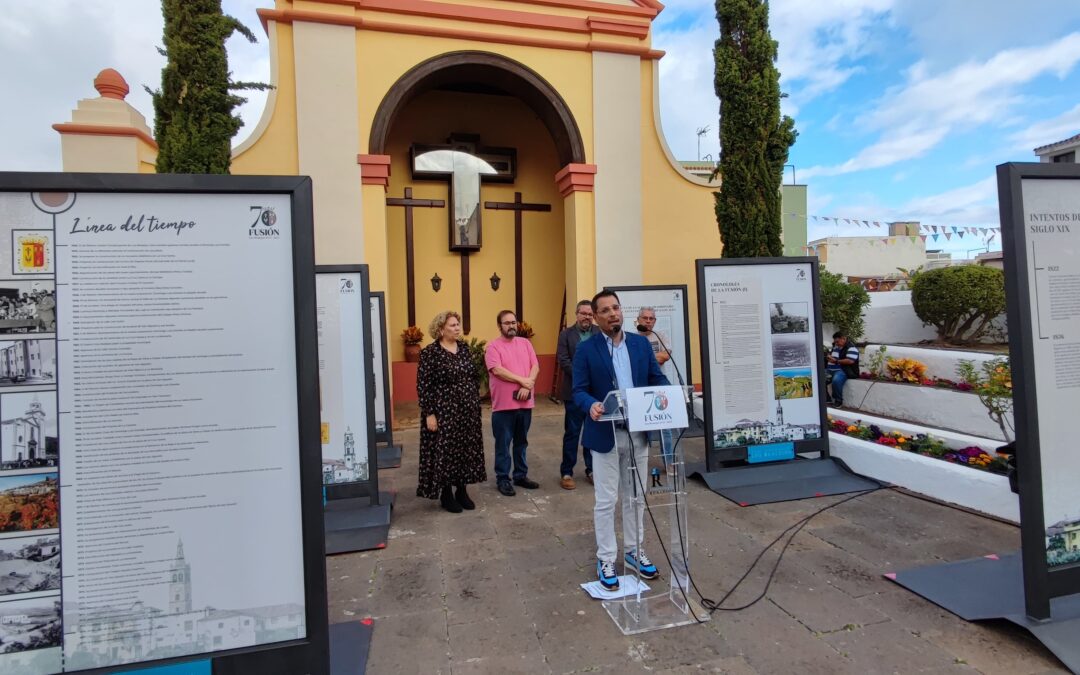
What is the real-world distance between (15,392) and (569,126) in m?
8.59

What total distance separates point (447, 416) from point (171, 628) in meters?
2.76

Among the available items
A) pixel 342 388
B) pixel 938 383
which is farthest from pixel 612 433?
pixel 938 383

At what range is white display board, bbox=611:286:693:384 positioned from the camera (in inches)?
281

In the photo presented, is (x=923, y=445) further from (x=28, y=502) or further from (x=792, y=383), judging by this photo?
(x=28, y=502)

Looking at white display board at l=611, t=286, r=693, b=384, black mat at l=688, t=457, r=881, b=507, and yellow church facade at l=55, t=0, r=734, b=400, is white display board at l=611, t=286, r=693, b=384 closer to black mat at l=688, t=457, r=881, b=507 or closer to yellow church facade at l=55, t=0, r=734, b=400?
black mat at l=688, t=457, r=881, b=507

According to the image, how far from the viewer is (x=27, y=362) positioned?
1955 millimetres

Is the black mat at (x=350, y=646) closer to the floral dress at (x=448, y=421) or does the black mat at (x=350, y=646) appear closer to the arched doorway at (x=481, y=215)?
the floral dress at (x=448, y=421)

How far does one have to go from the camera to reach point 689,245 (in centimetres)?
995

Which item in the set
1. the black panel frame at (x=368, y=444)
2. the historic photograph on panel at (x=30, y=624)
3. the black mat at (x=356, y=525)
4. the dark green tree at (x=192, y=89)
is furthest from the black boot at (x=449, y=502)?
the dark green tree at (x=192, y=89)

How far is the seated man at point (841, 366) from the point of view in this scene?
8.23 metres

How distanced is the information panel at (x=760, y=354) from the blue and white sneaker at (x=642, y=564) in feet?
6.89

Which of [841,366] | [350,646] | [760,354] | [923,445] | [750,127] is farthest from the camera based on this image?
[841,366]

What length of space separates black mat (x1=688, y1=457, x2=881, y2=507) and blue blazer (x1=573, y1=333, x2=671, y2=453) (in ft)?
6.98

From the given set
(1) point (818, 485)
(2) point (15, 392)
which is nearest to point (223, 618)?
(2) point (15, 392)
